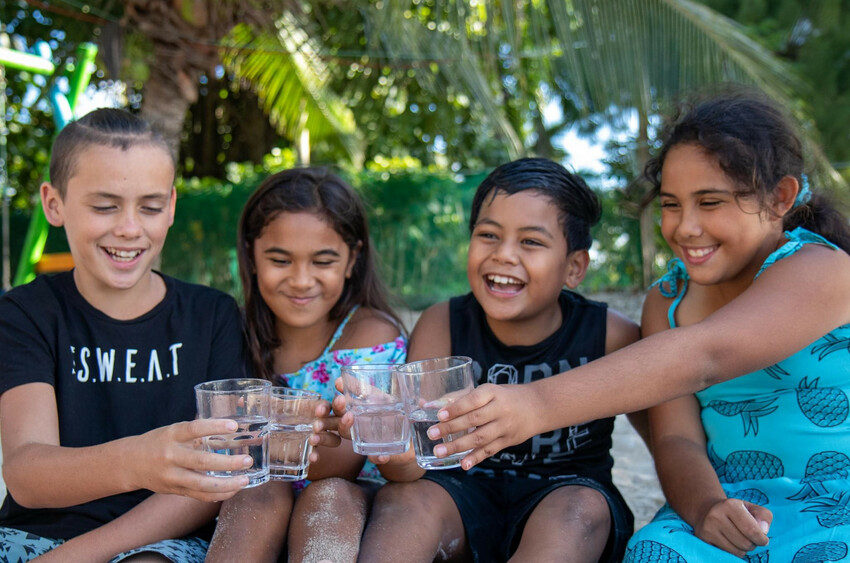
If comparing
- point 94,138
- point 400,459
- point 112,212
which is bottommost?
point 400,459

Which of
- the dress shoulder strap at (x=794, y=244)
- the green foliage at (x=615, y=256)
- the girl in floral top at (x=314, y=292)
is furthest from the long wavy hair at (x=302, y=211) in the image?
the green foliage at (x=615, y=256)

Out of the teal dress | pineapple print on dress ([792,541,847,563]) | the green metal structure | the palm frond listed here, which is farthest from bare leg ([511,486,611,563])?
the palm frond

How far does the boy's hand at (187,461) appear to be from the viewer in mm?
1639

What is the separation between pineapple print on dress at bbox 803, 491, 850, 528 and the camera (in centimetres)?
193

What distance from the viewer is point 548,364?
2529 mm

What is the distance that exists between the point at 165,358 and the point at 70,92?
3.24 m

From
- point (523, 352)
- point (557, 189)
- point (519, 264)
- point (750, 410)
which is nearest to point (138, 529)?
point (523, 352)

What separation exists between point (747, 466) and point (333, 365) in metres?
1.36

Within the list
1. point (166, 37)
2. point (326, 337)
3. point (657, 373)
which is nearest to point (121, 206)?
point (326, 337)

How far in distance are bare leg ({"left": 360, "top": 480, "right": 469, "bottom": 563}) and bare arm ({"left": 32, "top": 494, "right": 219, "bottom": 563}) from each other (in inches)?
21.0

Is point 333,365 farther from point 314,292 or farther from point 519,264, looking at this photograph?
point 519,264

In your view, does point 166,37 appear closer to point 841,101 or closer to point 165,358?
point 165,358

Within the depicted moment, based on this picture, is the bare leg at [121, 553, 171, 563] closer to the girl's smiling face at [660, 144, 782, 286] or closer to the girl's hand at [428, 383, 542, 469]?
the girl's hand at [428, 383, 542, 469]

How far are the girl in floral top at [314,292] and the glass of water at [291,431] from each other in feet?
0.85
